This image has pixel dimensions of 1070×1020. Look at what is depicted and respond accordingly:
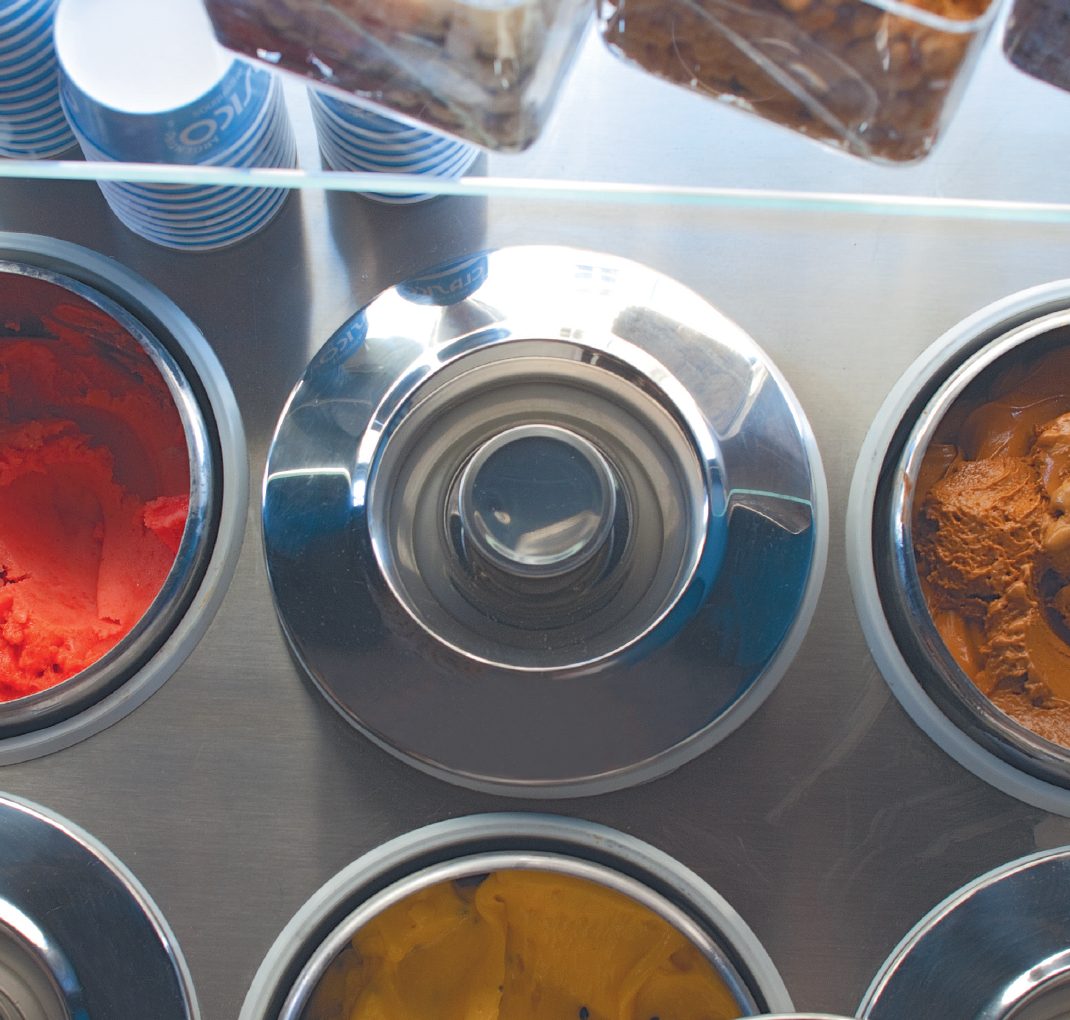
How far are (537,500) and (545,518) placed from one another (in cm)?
2

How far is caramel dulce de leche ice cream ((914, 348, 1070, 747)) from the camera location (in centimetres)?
78

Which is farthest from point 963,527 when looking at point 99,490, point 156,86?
point 99,490

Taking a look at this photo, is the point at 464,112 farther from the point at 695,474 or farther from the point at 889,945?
the point at 889,945

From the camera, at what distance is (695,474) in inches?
28.4

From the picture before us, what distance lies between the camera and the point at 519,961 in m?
0.77

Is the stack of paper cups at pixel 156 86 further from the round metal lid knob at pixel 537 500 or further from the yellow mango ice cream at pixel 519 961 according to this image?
the yellow mango ice cream at pixel 519 961

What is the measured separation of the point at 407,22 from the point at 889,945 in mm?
821

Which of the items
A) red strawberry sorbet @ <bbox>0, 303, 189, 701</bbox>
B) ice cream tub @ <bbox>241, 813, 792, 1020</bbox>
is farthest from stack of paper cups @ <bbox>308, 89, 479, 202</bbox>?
ice cream tub @ <bbox>241, 813, 792, 1020</bbox>

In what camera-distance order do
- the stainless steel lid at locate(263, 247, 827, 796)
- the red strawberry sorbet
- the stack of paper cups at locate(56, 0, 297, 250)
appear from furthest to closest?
the red strawberry sorbet → the stainless steel lid at locate(263, 247, 827, 796) → the stack of paper cups at locate(56, 0, 297, 250)

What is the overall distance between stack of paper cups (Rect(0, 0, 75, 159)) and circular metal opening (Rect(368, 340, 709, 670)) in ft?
1.31

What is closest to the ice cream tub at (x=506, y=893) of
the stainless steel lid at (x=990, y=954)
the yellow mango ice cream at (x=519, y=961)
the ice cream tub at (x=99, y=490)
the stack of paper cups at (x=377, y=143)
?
the yellow mango ice cream at (x=519, y=961)

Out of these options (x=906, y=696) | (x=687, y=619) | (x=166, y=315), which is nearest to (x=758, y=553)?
(x=687, y=619)

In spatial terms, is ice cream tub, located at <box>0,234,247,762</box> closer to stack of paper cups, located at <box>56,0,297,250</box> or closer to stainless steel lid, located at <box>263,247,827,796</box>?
stainless steel lid, located at <box>263,247,827,796</box>

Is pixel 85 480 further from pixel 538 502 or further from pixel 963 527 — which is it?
pixel 963 527
